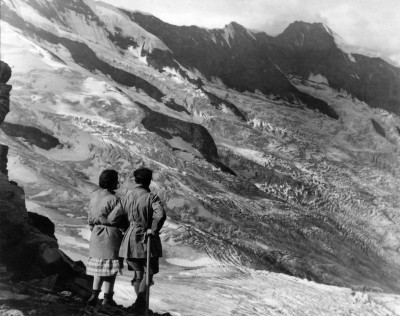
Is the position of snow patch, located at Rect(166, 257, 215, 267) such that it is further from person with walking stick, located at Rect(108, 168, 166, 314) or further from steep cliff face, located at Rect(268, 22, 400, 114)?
steep cliff face, located at Rect(268, 22, 400, 114)

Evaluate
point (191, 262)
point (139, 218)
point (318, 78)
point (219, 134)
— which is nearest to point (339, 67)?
point (318, 78)

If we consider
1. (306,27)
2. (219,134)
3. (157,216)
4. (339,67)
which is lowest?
(219,134)

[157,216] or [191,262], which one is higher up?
[157,216]

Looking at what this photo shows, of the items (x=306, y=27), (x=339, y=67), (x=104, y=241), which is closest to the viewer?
(x=104, y=241)

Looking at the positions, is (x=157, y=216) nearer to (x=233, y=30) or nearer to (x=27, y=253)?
(x=27, y=253)

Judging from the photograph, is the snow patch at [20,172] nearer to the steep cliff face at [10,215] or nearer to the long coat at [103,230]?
the steep cliff face at [10,215]

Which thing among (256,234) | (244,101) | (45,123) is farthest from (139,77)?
(256,234)

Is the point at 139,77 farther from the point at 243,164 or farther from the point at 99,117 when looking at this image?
the point at 99,117
